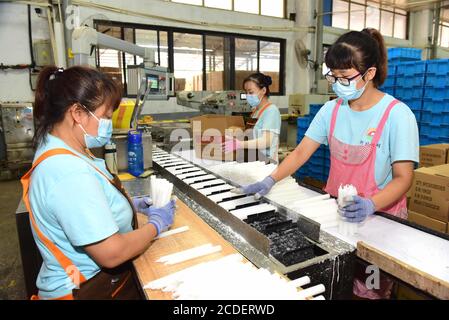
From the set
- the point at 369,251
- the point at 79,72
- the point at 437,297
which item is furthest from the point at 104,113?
the point at 437,297

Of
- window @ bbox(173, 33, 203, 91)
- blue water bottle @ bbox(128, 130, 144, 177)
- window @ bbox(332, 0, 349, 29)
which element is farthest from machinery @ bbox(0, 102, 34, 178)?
window @ bbox(332, 0, 349, 29)

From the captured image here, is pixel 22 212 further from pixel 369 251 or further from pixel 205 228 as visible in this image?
pixel 369 251

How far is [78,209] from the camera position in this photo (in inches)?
34.5

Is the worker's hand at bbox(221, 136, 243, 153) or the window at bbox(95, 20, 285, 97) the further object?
the window at bbox(95, 20, 285, 97)

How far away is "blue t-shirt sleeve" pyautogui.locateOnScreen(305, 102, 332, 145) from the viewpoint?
1718 millimetres

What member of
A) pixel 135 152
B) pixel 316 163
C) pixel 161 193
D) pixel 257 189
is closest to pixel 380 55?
pixel 257 189

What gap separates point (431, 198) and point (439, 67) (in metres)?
2.27

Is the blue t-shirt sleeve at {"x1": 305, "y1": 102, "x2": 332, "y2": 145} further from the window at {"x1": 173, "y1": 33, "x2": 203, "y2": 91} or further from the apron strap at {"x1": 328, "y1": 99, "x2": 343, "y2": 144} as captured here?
the window at {"x1": 173, "y1": 33, "x2": 203, "y2": 91}

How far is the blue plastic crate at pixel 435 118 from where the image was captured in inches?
164

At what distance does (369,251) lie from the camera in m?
1.08

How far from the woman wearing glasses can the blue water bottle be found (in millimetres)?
942

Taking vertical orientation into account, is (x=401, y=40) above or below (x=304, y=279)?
above

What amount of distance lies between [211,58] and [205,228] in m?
6.24
